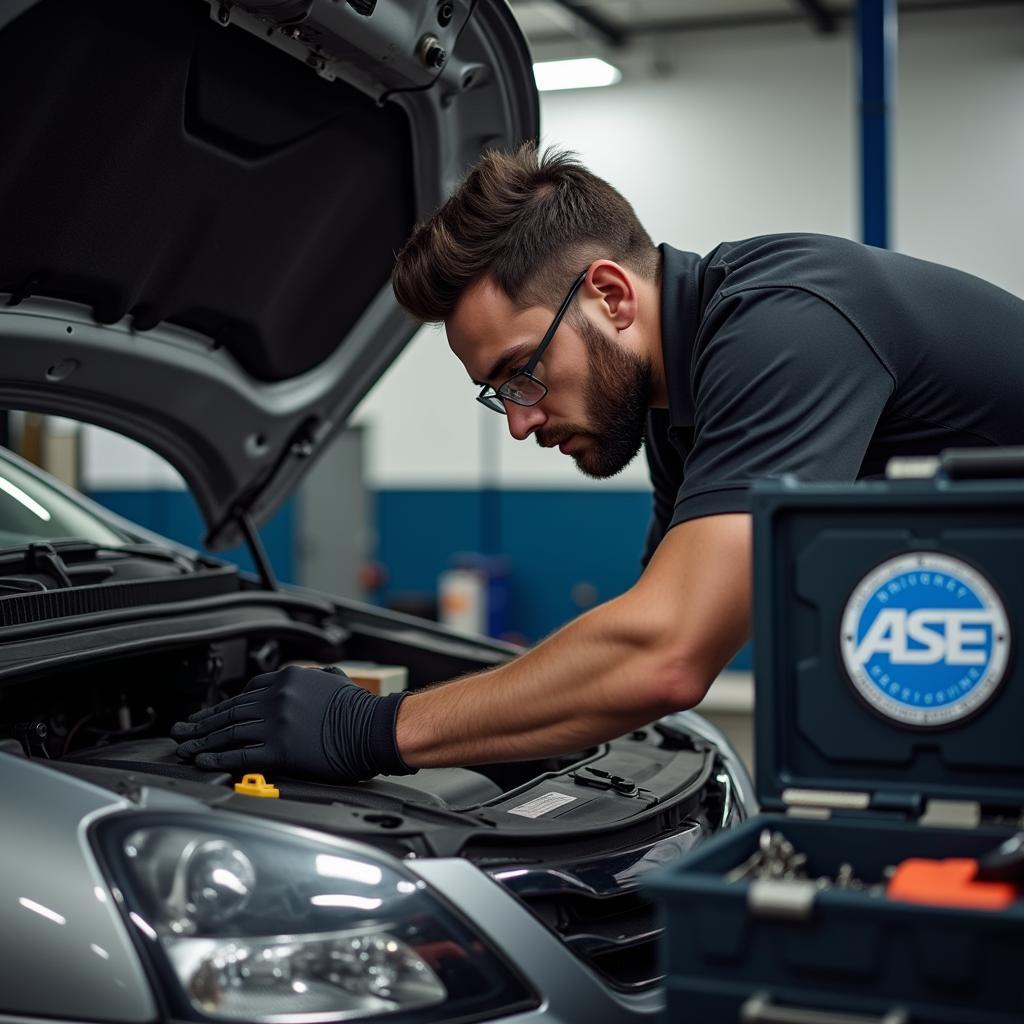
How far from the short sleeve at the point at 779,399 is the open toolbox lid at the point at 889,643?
31cm

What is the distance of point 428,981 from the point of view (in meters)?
1.27

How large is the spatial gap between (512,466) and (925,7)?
369 centimetres

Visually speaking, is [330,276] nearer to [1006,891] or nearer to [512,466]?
[1006,891]

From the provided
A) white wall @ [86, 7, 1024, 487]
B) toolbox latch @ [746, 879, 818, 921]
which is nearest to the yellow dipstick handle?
toolbox latch @ [746, 879, 818, 921]

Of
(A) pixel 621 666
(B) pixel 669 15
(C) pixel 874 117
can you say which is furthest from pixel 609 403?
(B) pixel 669 15

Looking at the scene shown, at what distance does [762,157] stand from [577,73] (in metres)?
1.25

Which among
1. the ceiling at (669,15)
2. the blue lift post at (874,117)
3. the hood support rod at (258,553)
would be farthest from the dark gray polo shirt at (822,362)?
the ceiling at (669,15)

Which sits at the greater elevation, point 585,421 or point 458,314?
point 458,314

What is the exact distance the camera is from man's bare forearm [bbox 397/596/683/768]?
147cm

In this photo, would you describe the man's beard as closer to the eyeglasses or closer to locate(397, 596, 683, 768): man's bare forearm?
the eyeglasses

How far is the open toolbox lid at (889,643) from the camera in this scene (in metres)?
1.12

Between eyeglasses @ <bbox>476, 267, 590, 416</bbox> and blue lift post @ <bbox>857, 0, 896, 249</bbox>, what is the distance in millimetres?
2929

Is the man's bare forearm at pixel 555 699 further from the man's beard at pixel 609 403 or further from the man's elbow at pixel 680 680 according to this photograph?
the man's beard at pixel 609 403

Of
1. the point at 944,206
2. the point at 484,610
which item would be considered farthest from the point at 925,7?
the point at 484,610
